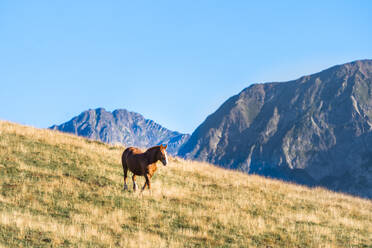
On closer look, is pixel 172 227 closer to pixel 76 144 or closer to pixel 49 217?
pixel 49 217

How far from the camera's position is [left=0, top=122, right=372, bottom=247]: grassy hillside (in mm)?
12445

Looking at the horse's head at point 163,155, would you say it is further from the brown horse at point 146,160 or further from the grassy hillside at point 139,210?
the grassy hillside at point 139,210

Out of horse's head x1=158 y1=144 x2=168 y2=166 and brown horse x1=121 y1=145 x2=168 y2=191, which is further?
brown horse x1=121 y1=145 x2=168 y2=191

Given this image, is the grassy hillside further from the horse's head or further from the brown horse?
the horse's head

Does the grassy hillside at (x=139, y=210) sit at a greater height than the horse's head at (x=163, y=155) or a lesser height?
lesser

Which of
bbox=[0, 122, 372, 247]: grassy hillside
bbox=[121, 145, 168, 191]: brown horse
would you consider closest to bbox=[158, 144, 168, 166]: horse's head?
bbox=[121, 145, 168, 191]: brown horse

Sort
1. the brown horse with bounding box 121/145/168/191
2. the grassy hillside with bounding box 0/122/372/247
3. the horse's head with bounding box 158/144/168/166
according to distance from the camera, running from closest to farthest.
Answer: the grassy hillside with bounding box 0/122/372/247, the horse's head with bounding box 158/144/168/166, the brown horse with bounding box 121/145/168/191

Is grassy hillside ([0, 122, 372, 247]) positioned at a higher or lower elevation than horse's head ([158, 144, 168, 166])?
lower

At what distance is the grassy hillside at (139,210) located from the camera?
40.8ft

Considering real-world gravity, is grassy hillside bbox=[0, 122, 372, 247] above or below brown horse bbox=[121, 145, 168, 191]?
below

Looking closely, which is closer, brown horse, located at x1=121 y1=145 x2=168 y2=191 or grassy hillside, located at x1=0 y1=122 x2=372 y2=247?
grassy hillside, located at x1=0 y1=122 x2=372 y2=247

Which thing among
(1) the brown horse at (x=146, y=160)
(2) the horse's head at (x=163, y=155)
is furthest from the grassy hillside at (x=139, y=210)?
(2) the horse's head at (x=163, y=155)

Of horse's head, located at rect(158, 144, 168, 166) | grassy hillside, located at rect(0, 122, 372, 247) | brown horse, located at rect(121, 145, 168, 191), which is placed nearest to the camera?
grassy hillside, located at rect(0, 122, 372, 247)

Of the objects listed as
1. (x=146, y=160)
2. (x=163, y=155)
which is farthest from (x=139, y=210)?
(x=163, y=155)
